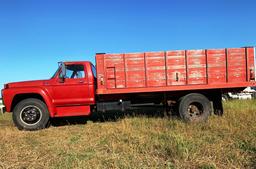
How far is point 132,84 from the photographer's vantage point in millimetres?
9648

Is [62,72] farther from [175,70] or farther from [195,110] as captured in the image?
[195,110]

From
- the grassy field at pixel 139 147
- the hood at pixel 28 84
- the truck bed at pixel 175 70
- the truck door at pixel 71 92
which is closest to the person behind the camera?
the grassy field at pixel 139 147

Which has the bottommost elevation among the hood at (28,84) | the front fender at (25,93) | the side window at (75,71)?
the front fender at (25,93)

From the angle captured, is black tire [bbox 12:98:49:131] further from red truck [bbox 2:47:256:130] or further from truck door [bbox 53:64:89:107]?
truck door [bbox 53:64:89:107]

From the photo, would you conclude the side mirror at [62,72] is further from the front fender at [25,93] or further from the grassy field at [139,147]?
the grassy field at [139,147]

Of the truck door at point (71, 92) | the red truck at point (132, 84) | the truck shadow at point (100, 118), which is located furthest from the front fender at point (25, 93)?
the truck shadow at point (100, 118)

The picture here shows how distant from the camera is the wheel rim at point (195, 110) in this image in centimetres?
995

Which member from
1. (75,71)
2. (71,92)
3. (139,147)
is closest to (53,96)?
(71,92)

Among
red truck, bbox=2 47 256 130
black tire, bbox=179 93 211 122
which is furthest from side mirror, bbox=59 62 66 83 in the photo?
black tire, bbox=179 93 211 122

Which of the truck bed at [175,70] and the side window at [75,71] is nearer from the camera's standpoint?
the truck bed at [175,70]

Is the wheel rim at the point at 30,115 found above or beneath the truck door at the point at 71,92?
beneath

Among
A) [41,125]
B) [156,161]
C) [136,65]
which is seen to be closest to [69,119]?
[41,125]

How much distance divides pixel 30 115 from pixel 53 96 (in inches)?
36.2

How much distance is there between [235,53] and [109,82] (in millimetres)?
3981
